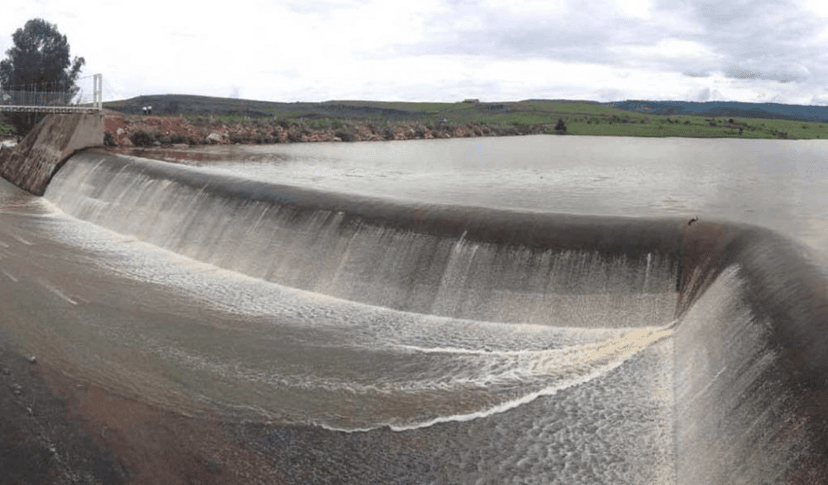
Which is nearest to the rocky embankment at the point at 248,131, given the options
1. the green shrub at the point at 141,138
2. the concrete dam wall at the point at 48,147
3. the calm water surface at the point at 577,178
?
the green shrub at the point at 141,138

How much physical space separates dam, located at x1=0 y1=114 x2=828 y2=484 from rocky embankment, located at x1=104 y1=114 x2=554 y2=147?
19646mm

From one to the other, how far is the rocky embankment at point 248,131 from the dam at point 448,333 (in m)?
19.6

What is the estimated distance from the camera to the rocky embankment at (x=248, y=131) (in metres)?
36.9

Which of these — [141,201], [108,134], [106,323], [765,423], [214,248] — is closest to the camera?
[765,423]

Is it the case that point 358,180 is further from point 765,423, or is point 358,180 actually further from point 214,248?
point 765,423

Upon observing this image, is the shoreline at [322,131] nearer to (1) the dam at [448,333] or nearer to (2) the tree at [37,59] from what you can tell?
(2) the tree at [37,59]

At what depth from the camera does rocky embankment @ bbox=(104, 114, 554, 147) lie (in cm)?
3694

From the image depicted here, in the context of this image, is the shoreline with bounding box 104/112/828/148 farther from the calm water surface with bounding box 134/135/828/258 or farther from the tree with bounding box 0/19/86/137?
the tree with bounding box 0/19/86/137

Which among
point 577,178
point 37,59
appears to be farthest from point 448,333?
point 37,59

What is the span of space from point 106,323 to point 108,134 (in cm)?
2565

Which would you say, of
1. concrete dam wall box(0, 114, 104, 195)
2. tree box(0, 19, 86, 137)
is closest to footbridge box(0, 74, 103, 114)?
concrete dam wall box(0, 114, 104, 195)

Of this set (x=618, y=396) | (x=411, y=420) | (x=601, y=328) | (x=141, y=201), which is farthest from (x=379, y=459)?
(x=141, y=201)

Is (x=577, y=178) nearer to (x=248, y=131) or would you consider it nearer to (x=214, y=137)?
(x=214, y=137)

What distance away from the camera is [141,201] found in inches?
791
